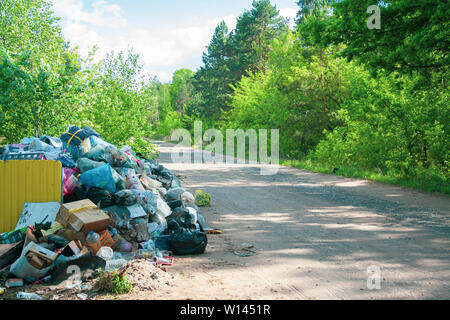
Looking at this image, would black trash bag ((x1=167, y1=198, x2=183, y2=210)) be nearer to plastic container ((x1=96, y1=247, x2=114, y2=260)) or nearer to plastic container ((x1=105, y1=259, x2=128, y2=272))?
plastic container ((x1=96, y1=247, x2=114, y2=260))

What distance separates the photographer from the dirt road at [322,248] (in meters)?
4.57

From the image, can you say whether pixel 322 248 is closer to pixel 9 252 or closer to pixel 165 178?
pixel 9 252

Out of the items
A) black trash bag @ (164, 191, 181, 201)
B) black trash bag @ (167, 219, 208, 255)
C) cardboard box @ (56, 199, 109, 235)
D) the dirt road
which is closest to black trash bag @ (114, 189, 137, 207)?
cardboard box @ (56, 199, 109, 235)

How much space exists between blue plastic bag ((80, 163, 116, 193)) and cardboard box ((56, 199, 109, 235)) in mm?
855

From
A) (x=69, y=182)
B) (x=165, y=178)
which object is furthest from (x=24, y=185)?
(x=165, y=178)

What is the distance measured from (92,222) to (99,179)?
4.86ft

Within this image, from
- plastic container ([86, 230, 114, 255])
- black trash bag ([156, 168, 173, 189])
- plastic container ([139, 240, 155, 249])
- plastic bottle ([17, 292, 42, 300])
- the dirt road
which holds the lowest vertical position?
plastic bottle ([17, 292, 42, 300])

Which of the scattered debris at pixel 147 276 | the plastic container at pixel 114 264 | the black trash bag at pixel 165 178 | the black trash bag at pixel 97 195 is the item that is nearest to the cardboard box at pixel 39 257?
the plastic container at pixel 114 264

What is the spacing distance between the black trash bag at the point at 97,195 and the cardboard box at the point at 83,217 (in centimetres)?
53

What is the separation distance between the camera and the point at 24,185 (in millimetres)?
6586

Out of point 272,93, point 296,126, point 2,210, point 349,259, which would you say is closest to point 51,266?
point 2,210

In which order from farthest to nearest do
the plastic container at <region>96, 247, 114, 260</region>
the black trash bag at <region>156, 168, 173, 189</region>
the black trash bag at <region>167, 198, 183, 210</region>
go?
1. the black trash bag at <region>156, 168, 173, 189</region>
2. the black trash bag at <region>167, 198, 183, 210</region>
3. the plastic container at <region>96, 247, 114, 260</region>

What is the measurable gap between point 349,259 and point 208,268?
2140mm

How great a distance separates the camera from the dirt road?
457 cm
